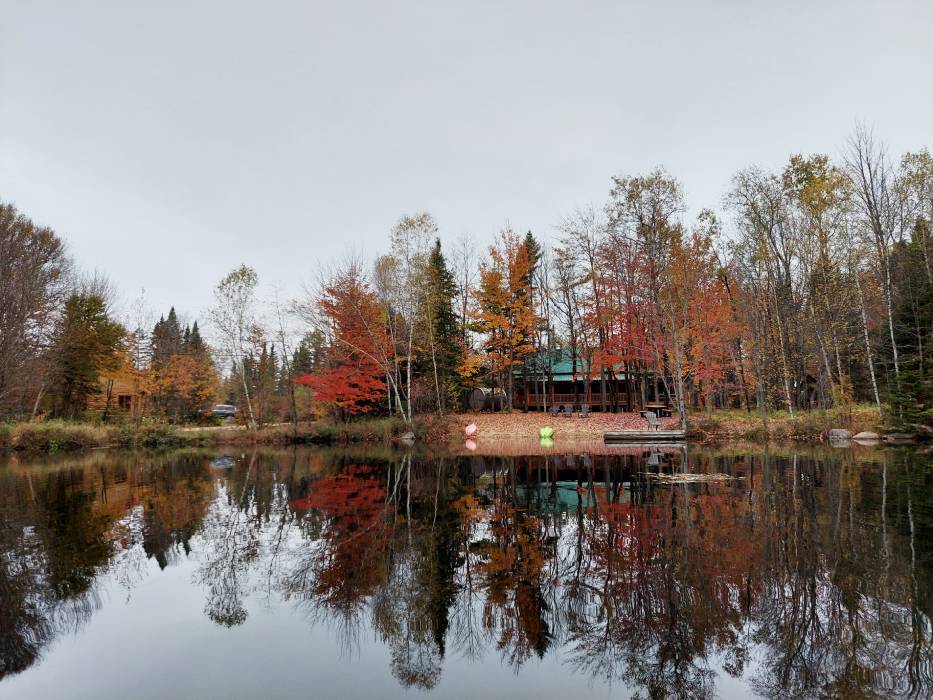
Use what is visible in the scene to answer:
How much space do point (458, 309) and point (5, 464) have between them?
24000 mm

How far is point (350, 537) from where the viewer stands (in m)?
7.77

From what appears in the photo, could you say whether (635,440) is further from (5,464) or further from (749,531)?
(5,464)

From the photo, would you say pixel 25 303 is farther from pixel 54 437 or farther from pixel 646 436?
pixel 646 436

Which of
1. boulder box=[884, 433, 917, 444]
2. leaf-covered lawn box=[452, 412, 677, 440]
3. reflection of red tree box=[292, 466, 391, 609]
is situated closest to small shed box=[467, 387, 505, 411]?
leaf-covered lawn box=[452, 412, 677, 440]

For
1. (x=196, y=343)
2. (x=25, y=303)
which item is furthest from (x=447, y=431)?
(x=196, y=343)

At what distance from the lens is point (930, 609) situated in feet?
14.6

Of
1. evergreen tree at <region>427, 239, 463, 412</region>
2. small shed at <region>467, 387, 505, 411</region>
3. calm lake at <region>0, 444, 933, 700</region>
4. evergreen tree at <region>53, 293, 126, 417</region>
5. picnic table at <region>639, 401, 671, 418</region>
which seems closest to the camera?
calm lake at <region>0, 444, 933, 700</region>

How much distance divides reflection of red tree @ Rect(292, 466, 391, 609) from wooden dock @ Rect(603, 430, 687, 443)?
14.4m

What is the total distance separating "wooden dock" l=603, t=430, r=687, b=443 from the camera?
23.5 metres

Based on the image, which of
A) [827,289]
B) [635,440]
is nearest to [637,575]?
[635,440]

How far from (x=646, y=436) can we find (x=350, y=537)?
19058 mm

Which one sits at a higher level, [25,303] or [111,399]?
[25,303]

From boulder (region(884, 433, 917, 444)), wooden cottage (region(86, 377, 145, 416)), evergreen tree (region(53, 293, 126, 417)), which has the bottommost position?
boulder (region(884, 433, 917, 444))

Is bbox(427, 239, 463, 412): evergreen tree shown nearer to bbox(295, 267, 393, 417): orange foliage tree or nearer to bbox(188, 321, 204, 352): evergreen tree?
bbox(295, 267, 393, 417): orange foliage tree
